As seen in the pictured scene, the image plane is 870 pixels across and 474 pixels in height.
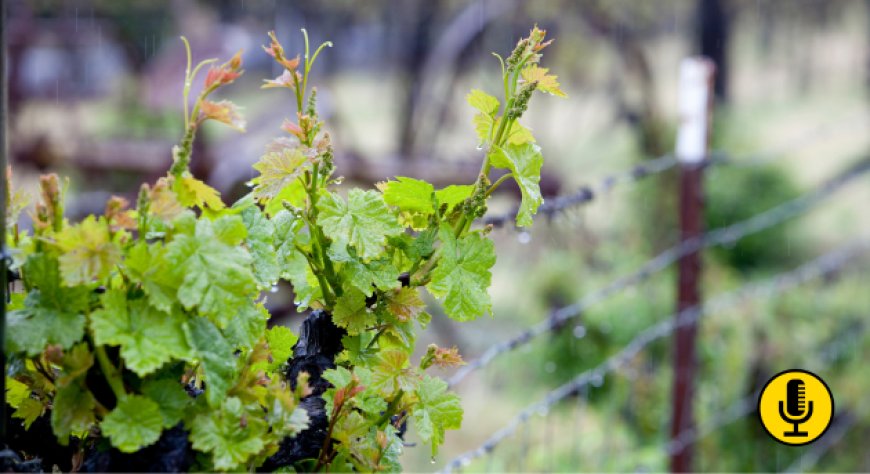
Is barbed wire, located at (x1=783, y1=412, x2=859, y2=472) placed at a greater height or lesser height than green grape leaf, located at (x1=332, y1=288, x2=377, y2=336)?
greater

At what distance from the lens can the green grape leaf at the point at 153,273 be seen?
671 millimetres

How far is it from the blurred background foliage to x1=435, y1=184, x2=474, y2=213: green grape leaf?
25 cm

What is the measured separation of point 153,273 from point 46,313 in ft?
0.27

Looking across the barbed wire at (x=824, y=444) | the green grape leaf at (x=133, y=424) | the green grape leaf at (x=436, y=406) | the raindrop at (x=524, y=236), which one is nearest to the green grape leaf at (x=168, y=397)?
the green grape leaf at (x=133, y=424)

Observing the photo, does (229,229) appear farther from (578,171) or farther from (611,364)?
(578,171)

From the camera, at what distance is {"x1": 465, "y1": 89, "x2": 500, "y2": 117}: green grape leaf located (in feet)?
2.75

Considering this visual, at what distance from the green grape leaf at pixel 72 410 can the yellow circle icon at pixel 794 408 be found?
114 cm

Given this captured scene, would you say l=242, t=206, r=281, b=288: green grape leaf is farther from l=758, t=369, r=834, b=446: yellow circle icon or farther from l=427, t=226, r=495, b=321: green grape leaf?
l=758, t=369, r=834, b=446: yellow circle icon

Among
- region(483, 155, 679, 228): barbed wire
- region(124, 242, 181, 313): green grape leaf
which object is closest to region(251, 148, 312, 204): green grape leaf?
region(124, 242, 181, 313): green grape leaf

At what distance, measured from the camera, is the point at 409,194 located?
2.76 feet

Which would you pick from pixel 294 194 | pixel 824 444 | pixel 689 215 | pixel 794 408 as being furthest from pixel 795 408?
pixel 824 444

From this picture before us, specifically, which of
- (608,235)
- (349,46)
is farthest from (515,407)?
(349,46)

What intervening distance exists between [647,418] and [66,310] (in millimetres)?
3132

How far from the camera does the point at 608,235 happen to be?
18.0 feet
